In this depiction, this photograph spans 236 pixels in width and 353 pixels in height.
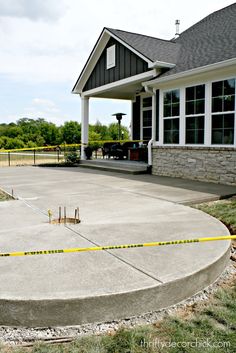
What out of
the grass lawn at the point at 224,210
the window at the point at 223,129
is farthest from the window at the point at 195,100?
the grass lawn at the point at 224,210

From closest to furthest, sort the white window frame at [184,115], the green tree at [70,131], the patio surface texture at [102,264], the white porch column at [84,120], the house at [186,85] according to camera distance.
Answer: the patio surface texture at [102,264] → the house at [186,85] → the white window frame at [184,115] → the white porch column at [84,120] → the green tree at [70,131]

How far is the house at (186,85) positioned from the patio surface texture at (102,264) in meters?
3.78

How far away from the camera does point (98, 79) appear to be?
14766 millimetres

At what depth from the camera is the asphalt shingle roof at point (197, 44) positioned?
377 inches

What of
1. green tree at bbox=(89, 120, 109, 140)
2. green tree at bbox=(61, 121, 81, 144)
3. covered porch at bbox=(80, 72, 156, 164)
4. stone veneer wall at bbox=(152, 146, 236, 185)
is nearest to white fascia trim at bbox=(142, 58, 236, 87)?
stone veneer wall at bbox=(152, 146, 236, 185)

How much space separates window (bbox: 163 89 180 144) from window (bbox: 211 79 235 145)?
146 cm

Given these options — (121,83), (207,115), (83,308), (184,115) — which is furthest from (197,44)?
(83,308)

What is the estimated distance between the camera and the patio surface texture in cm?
232

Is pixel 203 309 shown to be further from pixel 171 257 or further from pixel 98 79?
pixel 98 79

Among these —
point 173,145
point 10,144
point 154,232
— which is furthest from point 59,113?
point 154,232

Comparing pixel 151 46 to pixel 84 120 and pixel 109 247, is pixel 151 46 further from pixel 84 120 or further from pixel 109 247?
pixel 109 247

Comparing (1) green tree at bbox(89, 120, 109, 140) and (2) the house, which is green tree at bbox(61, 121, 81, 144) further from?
(2) the house

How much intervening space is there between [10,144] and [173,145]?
1154 inches

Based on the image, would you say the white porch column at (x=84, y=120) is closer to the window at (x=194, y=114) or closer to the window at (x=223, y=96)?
the window at (x=194, y=114)
